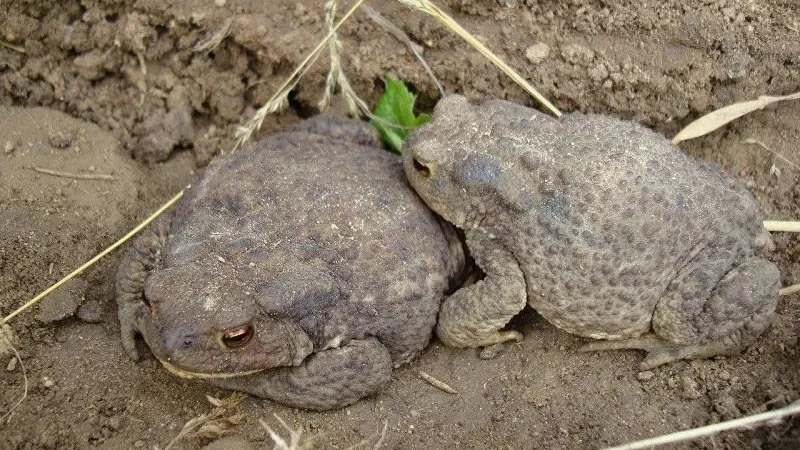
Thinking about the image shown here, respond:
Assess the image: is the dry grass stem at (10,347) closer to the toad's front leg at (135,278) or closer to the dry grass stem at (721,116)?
the toad's front leg at (135,278)

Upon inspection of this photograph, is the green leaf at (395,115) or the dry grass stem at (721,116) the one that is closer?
the dry grass stem at (721,116)

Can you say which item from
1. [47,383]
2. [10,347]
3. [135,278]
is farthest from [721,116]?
[10,347]

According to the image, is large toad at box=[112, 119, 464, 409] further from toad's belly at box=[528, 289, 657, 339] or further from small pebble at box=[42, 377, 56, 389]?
toad's belly at box=[528, 289, 657, 339]

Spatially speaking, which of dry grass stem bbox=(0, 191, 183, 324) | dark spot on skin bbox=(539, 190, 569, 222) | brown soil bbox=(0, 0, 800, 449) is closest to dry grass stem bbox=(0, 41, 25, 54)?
brown soil bbox=(0, 0, 800, 449)

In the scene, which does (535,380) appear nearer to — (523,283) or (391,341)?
(523,283)

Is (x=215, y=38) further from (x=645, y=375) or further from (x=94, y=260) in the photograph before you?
(x=645, y=375)

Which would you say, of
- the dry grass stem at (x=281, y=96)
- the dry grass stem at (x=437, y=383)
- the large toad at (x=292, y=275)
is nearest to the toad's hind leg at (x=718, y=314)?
the dry grass stem at (x=437, y=383)
